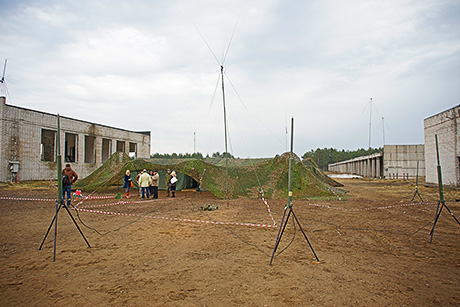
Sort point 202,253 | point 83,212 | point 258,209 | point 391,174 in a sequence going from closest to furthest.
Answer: point 202,253 → point 83,212 → point 258,209 → point 391,174

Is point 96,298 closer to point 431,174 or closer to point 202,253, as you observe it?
point 202,253

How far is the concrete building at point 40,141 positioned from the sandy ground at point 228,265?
16.9 m

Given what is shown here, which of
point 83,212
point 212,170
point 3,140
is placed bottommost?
point 83,212

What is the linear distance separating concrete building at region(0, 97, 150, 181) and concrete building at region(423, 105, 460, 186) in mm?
29481

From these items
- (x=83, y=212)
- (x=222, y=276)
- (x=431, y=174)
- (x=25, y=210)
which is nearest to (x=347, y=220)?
(x=222, y=276)

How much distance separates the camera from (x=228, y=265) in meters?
4.82

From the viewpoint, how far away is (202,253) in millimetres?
5461

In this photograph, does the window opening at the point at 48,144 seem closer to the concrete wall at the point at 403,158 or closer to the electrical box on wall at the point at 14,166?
the electrical box on wall at the point at 14,166

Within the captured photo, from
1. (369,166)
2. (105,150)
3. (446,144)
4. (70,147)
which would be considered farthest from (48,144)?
(369,166)

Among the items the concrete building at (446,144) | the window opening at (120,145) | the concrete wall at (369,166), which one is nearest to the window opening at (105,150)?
the window opening at (120,145)

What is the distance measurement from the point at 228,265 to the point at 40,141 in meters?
24.8

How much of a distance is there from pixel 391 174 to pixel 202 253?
3807 cm

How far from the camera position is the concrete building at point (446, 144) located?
18.2m

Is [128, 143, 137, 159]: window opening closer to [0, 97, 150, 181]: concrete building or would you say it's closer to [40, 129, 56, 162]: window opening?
[0, 97, 150, 181]: concrete building
